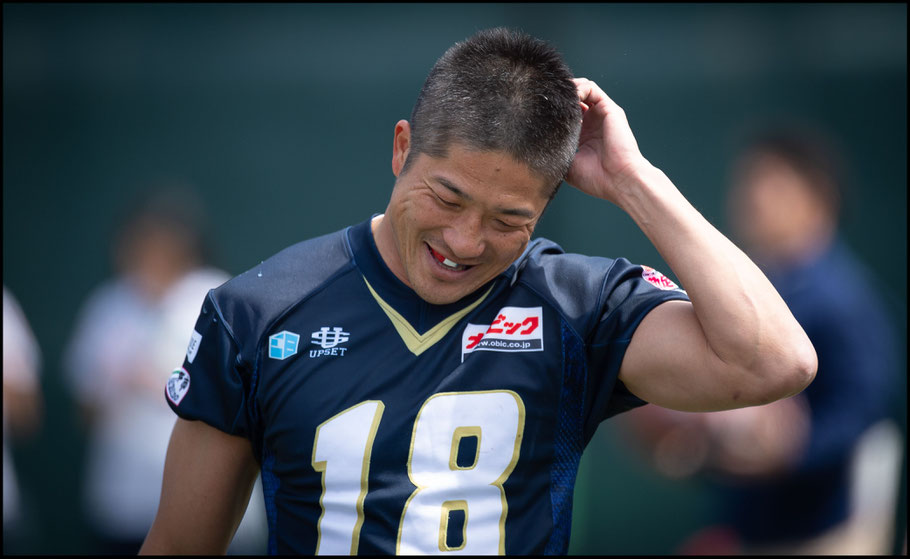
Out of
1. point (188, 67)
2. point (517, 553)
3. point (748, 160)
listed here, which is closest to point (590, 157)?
point (517, 553)

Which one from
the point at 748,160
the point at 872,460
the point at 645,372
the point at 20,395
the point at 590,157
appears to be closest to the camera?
the point at 645,372

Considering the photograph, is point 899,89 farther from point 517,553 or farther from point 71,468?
point 71,468

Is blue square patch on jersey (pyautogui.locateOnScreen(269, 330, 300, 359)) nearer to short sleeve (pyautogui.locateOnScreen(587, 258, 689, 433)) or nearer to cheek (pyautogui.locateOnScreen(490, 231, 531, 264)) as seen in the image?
cheek (pyautogui.locateOnScreen(490, 231, 531, 264))

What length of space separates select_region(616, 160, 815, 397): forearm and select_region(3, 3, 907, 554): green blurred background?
125 inches

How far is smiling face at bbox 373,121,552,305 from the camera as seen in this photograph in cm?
178

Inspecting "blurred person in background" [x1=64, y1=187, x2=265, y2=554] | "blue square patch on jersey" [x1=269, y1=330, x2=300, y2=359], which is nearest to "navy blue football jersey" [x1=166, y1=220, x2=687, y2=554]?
"blue square patch on jersey" [x1=269, y1=330, x2=300, y2=359]

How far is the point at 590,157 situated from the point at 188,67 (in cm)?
413

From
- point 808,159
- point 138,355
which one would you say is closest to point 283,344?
point 808,159

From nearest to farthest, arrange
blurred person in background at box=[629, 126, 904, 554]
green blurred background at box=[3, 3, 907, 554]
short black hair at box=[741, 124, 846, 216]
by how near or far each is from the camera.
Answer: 1. blurred person in background at box=[629, 126, 904, 554]
2. short black hair at box=[741, 124, 846, 216]
3. green blurred background at box=[3, 3, 907, 554]

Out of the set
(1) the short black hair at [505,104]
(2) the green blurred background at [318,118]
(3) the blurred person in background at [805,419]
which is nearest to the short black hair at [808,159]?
(3) the blurred person in background at [805,419]

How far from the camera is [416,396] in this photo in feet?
6.18

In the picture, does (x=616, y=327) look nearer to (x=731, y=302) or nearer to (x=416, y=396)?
(x=731, y=302)

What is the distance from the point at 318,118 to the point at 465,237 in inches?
153

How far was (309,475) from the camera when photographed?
1.90 m
